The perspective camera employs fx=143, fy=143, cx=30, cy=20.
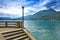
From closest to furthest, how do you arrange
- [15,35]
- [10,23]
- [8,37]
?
[8,37]
[15,35]
[10,23]

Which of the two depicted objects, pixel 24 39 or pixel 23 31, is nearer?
pixel 24 39

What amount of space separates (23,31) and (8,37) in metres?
1.77

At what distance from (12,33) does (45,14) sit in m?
85.7

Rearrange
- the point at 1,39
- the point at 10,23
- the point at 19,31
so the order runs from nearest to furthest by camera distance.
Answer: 1. the point at 1,39
2. the point at 19,31
3. the point at 10,23

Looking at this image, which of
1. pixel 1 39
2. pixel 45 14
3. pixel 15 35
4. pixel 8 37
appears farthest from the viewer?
pixel 45 14

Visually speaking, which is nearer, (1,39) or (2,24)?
(1,39)

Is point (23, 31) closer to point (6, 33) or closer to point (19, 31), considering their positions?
point (19, 31)

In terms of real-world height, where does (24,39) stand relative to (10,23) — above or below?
below

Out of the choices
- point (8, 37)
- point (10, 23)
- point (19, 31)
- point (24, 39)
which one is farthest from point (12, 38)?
point (10, 23)

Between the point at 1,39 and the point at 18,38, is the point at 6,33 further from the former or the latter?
the point at 1,39

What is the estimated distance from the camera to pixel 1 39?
24.3 feet

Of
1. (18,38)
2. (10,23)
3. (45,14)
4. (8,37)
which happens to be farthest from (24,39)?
(45,14)

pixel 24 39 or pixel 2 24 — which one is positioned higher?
pixel 2 24

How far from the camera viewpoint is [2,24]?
1208 cm
